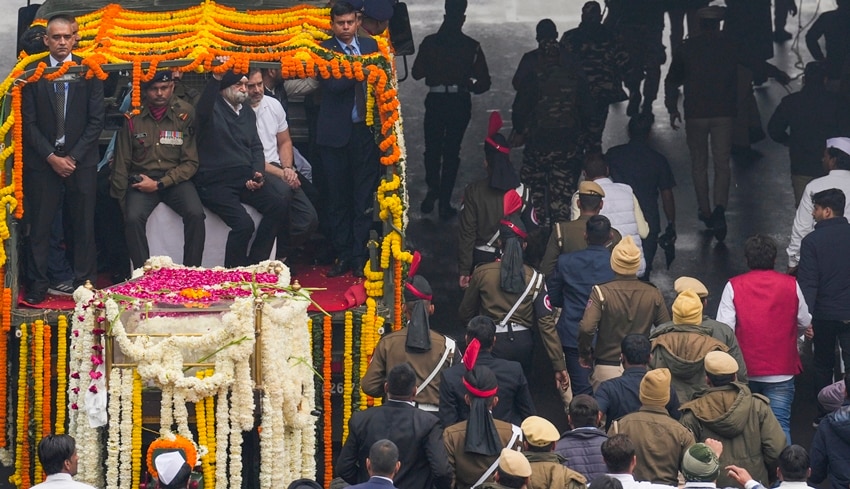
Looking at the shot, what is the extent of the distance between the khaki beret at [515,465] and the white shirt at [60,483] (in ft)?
7.50

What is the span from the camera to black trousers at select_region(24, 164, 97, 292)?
12.1 m

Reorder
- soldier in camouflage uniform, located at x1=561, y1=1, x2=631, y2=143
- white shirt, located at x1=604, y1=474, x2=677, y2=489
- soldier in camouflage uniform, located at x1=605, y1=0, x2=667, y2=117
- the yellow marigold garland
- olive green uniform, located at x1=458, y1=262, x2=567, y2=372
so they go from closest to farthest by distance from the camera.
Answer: white shirt, located at x1=604, y1=474, x2=677, y2=489 → the yellow marigold garland → olive green uniform, located at x1=458, y1=262, x2=567, y2=372 → soldier in camouflage uniform, located at x1=561, y1=1, x2=631, y2=143 → soldier in camouflage uniform, located at x1=605, y1=0, x2=667, y2=117

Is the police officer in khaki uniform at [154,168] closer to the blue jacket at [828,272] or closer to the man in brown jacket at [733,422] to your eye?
the man in brown jacket at [733,422]

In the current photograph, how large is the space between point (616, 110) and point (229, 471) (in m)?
10.1

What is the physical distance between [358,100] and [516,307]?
78.6 inches

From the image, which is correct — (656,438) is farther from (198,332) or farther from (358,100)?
(358,100)

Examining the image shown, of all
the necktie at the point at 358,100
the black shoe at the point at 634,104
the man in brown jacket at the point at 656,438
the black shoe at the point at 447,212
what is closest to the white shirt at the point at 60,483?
the man in brown jacket at the point at 656,438

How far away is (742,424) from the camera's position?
10445mm

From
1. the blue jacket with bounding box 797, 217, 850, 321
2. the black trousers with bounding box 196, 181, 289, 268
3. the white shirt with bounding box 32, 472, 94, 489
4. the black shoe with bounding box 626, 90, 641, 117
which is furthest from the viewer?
the black shoe with bounding box 626, 90, 641, 117

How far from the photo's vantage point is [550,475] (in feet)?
31.3

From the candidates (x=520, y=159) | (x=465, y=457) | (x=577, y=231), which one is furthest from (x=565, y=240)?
(x=520, y=159)

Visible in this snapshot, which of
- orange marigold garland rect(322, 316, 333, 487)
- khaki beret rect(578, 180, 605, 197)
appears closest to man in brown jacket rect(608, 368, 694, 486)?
orange marigold garland rect(322, 316, 333, 487)

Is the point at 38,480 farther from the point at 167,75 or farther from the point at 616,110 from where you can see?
the point at 616,110

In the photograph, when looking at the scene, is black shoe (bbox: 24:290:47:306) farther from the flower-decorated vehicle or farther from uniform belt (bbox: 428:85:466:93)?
uniform belt (bbox: 428:85:466:93)
